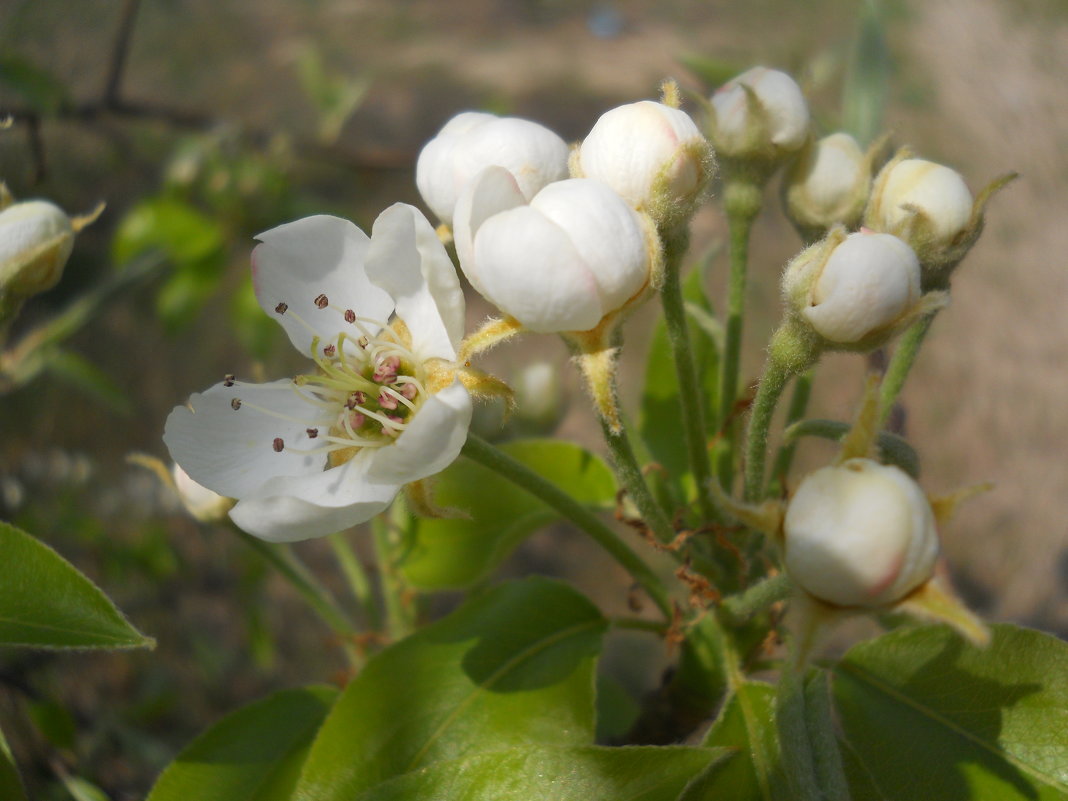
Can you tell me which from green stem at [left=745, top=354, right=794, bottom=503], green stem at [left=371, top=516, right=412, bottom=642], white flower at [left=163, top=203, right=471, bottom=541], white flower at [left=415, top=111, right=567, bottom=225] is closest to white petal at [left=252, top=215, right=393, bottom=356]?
white flower at [left=163, top=203, right=471, bottom=541]

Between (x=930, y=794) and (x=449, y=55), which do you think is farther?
(x=449, y=55)

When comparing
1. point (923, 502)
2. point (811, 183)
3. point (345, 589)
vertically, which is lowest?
point (345, 589)

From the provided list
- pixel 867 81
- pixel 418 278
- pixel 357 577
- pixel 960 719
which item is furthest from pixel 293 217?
pixel 960 719

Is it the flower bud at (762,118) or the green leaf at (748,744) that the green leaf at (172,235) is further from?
the green leaf at (748,744)

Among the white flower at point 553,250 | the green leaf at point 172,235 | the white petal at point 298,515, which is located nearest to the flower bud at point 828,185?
the white flower at point 553,250

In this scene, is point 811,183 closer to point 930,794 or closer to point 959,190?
point 959,190

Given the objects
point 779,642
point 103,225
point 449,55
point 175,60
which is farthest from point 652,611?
point 175,60

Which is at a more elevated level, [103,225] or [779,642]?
[779,642]
